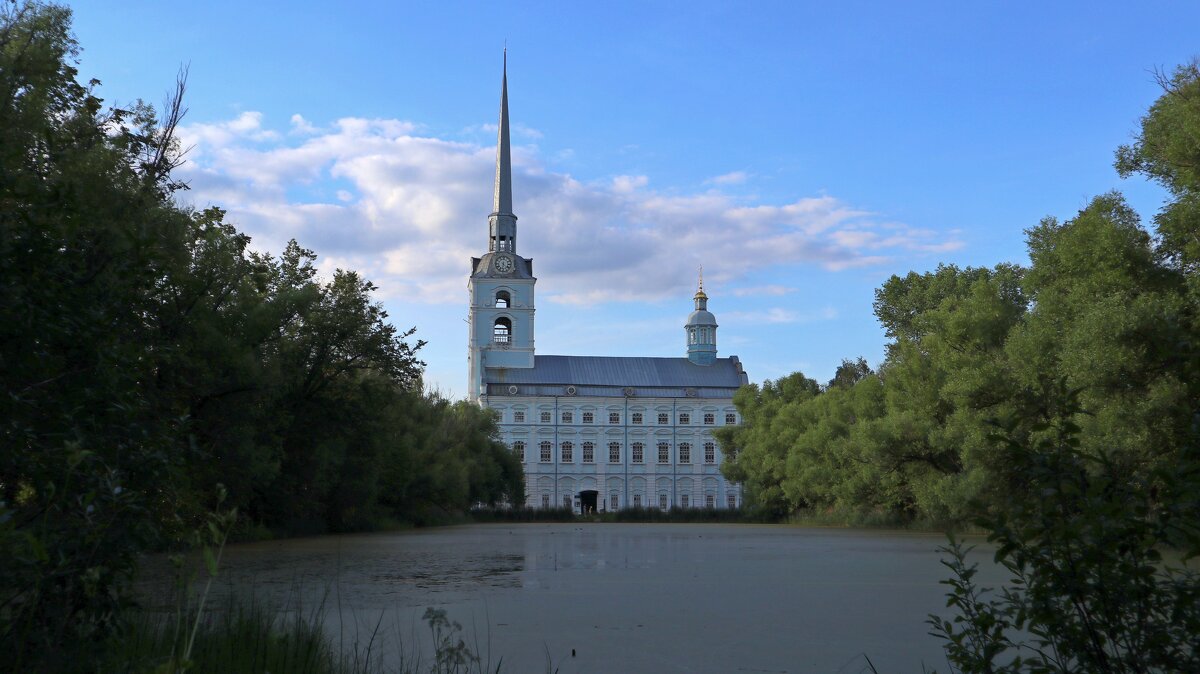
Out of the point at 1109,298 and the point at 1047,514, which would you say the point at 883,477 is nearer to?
the point at 1109,298

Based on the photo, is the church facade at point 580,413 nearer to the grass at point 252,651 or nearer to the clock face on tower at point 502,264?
the clock face on tower at point 502,264

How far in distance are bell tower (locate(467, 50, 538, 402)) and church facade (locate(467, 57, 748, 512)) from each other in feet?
0.28

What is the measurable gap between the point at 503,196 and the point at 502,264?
5.86 metres

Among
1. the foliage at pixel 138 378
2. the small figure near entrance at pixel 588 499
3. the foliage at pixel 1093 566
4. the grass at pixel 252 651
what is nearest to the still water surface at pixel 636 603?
the grass at pixel 252 651

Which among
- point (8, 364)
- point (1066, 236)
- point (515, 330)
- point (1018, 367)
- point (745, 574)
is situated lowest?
point (745, 574)

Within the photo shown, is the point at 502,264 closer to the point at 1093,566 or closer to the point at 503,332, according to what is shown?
the point at 503,332

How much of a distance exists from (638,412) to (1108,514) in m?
92.9

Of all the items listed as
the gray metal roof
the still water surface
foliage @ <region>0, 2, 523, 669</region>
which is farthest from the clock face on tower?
the still water surface

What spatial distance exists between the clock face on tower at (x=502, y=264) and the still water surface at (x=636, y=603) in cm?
7114

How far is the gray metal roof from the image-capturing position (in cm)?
9556

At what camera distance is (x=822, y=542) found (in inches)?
1144

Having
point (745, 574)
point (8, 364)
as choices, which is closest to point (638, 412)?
point (745, 574)

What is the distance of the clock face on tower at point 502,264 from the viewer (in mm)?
92931

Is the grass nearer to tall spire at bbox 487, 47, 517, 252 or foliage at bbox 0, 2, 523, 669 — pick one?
foliage at bbox 0, 2, 523, 669
